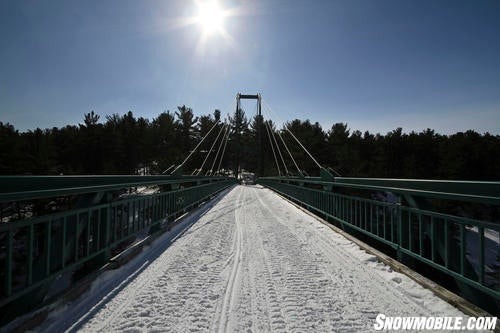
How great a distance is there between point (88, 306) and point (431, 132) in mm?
63693

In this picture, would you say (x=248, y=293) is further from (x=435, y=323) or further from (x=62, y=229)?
(x=62, y=229)

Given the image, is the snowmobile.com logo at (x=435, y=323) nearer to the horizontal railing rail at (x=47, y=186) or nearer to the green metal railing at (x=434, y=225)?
the green metal railing at (x=434, y=225)

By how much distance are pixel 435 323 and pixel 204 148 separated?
2171 inches

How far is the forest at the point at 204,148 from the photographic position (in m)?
30.6

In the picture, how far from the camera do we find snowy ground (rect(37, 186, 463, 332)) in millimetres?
2180

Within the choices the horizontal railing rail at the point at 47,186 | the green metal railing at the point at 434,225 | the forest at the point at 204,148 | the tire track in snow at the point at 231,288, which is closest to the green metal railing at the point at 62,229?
the horizontal railing rail at the point at 47,186

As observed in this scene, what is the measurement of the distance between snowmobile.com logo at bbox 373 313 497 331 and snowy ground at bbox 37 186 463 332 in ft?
0.26

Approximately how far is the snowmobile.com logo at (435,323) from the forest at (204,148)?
84.0 ft

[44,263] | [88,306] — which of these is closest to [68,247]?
[44,263]

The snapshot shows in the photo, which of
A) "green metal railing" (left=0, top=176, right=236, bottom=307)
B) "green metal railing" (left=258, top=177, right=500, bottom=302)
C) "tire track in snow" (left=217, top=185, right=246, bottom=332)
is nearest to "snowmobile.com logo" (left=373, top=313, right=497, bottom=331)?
"green metal railing" (left=258, top=177, right=500, bottom=302)

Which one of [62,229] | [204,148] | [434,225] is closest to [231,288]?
[62,229]

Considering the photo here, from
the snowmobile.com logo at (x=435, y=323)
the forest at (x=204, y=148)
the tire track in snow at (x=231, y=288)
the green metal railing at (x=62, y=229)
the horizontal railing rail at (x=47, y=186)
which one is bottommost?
the tire track in snow at (x=231, y=288)

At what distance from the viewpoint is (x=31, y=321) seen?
2.07m

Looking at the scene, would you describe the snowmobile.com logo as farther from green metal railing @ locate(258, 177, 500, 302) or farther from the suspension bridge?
green metal railing @ locate(258, 177, 500, 302)
